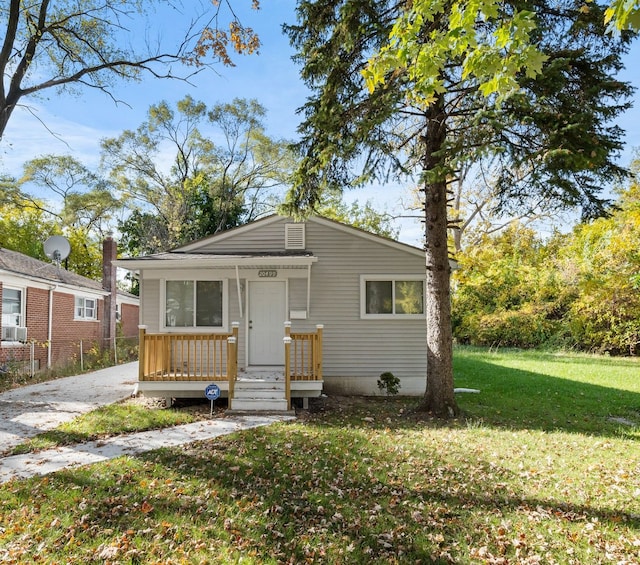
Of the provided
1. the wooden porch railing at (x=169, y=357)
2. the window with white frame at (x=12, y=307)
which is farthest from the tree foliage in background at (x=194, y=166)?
the wooden porch railing at (x=169, y=357)

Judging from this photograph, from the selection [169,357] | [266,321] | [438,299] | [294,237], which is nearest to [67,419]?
[169,357]

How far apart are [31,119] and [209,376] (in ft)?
23.9

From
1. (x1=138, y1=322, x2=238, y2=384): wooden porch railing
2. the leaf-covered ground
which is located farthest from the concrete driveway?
the leaf-covered ground

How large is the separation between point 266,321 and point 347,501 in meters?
6.33

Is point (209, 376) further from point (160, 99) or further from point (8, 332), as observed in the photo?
point (160, 99)

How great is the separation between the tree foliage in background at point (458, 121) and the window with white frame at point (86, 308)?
43.1ft

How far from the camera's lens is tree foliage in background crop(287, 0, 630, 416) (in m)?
6.74

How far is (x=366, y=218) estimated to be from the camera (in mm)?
31438

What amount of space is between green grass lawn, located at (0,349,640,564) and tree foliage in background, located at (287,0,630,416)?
277cm

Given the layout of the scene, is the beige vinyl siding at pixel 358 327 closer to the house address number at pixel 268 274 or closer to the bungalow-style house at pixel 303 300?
the bungalow-style house at pixel 303 300

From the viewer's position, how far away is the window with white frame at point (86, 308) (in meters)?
18.4

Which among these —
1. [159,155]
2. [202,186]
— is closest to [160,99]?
[159,155]

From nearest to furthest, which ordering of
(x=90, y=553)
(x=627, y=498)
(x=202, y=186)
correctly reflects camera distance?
(x=90, y=553) → (x=627, y=498) → (x=202, y=186)

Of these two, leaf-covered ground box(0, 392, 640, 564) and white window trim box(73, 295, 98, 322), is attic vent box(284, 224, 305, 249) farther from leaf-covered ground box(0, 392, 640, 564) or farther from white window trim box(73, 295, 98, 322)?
white window trim box(73, 295, 98, 322)
